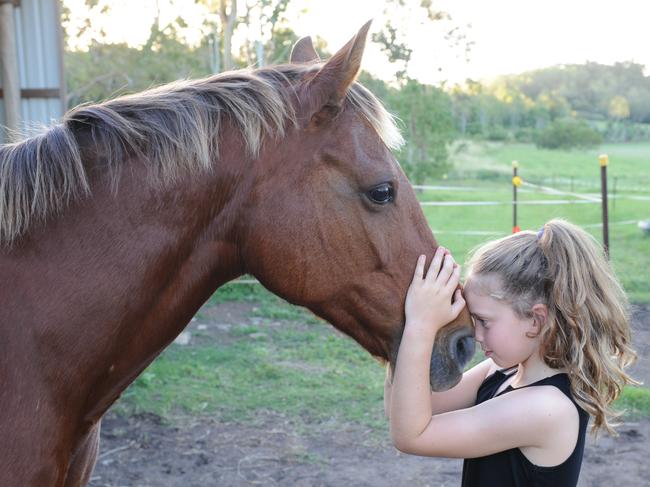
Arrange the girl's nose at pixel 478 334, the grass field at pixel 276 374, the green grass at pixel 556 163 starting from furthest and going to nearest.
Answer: the green grass at pixel 556 163 < the grass field at pixel 276 374 < the girl's nose at pixel 478 334

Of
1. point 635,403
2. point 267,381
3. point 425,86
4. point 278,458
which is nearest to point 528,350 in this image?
point 278,458

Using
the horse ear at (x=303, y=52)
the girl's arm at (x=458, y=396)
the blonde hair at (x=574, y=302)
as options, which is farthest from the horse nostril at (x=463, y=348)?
the horse ear at (x=303, y=52)

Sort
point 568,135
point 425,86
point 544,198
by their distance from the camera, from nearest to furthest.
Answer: point 425,86, point 544,198, point 568,135

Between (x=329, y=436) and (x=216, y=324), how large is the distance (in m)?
2.93

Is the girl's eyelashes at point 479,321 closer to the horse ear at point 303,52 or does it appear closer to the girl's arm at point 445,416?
the girl's arm at point 445,416

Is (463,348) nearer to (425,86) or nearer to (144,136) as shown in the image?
(144,136)

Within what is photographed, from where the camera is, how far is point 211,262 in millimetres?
1842

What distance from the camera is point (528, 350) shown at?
1879 mm

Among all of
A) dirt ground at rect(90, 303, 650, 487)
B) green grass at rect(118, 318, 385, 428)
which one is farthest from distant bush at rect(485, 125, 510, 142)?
dirt ground at rect(90, 303, 650, 487)

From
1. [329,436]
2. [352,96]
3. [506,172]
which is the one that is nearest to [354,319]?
[352,96]

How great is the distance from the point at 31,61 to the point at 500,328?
5.22m

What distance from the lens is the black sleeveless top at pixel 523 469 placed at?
1.78 meters

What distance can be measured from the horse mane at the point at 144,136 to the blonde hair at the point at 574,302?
0.54 meters

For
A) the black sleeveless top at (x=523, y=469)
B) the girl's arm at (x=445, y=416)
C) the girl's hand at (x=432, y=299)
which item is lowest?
the black sleeveless top at (x=523, y=469)
